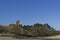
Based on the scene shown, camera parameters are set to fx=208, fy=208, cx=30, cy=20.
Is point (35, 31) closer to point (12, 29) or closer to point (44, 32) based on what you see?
point (44, 32)

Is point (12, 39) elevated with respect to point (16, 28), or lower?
lower

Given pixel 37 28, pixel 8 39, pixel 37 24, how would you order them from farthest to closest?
pixel 37 24 < pixel 37 28 < pixel 8 39

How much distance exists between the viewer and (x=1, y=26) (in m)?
45.3

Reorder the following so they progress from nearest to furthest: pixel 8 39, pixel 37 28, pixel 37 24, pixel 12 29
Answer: pixel 8 39 < pixel 12 29 < pixel 37 28 < pixel 37 24

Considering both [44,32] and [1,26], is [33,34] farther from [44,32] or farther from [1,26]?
[1,26]

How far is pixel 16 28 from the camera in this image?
4175 cm

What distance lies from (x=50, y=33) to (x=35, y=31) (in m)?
3.48

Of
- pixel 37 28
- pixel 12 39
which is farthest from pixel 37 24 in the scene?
pixel 12 39

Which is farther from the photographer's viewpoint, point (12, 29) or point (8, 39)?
point (12, 29)

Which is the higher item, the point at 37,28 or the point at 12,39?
the point at 37,28

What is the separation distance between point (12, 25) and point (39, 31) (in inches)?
225

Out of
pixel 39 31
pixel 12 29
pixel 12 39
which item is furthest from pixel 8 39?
pixel 39 31

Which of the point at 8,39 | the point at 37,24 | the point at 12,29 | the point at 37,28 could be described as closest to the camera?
the point at 8,39

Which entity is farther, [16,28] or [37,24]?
[37,24]
